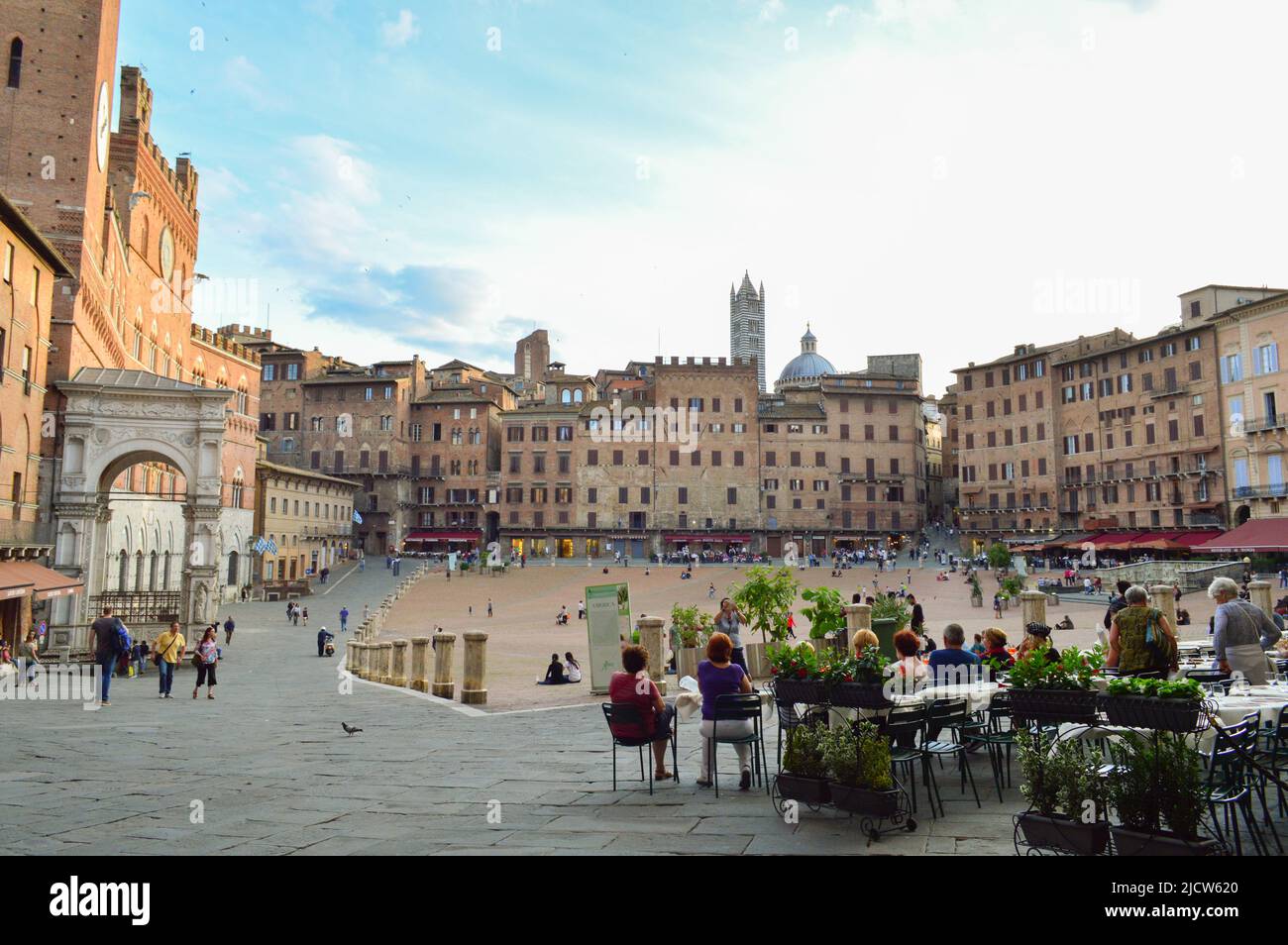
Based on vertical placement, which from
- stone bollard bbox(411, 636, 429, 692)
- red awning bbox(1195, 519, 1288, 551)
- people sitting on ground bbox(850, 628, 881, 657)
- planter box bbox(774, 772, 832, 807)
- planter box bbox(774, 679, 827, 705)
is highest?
red awning bbox(1195, 519, 1288, 551)

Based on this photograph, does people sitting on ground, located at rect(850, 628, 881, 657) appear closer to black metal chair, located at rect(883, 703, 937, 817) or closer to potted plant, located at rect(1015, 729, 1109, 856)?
black metal chair, located at rect(883, 703, 937, 817)

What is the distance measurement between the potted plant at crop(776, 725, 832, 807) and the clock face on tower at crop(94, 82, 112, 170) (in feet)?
111

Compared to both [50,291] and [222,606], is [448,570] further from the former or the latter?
[50,291]

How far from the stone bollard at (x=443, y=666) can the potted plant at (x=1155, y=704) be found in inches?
478

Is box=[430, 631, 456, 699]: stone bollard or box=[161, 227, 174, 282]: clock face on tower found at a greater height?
box=[161, 227, 174, 282]: clock face on tower

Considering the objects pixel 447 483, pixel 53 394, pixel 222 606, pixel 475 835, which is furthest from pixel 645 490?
pixel 475 835

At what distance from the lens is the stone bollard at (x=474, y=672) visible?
14.1 meters

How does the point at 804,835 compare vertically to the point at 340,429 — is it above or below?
below

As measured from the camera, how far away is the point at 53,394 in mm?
26438

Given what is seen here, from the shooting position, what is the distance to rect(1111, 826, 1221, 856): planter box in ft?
14.0

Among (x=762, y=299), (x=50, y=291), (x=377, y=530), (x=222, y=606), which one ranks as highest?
(x=762, y=299)

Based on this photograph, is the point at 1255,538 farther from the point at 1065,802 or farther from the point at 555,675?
the point at 1065,802

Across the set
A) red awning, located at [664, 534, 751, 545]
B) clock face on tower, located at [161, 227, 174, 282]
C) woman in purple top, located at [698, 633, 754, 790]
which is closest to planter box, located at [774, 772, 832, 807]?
woman in purple top, located at [698, 633, 754, 790]
